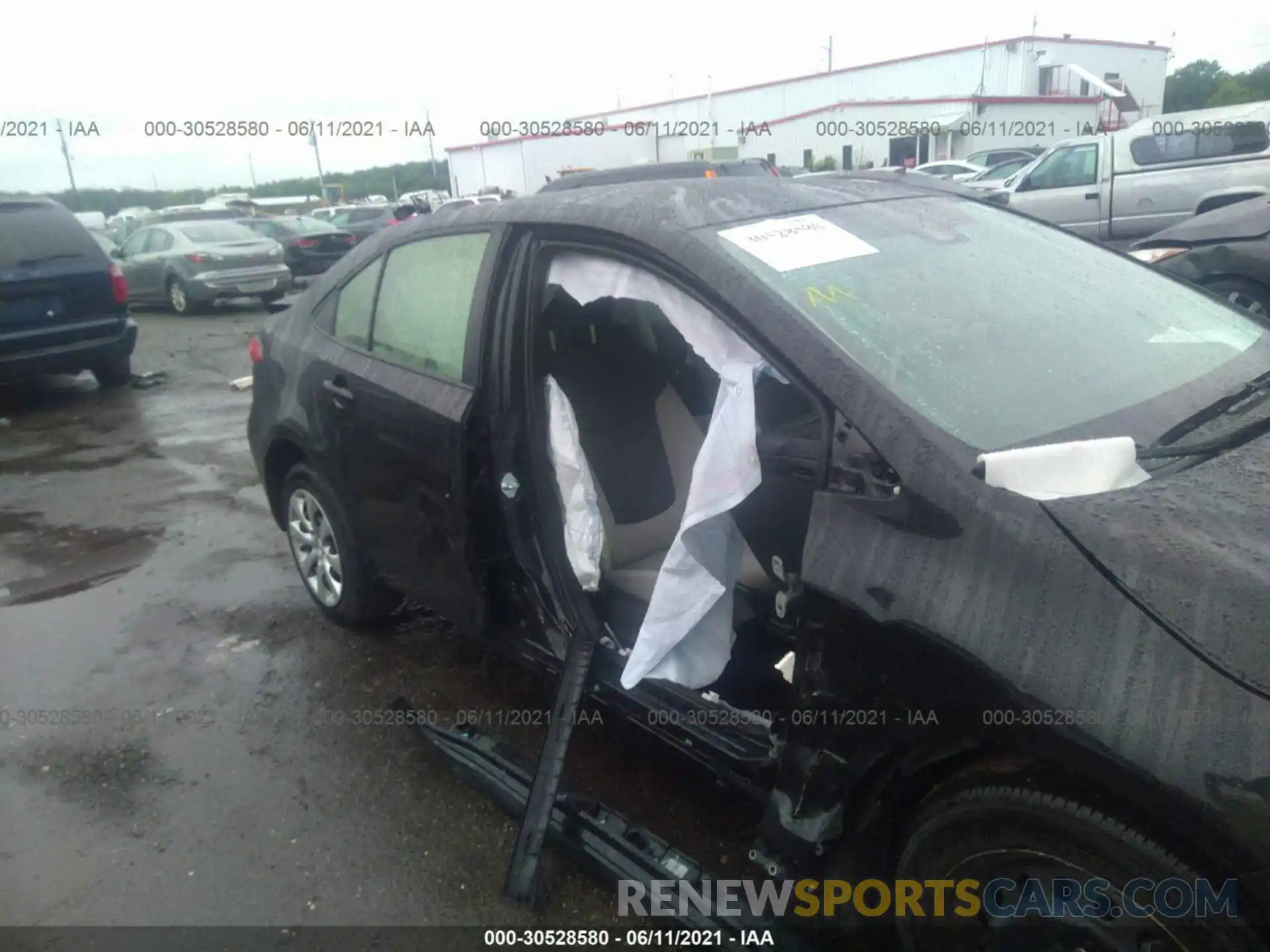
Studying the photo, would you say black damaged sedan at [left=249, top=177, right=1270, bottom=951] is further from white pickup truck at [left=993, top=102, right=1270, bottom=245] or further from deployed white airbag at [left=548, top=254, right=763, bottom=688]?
white pickup truck at [left=993, top=102, right=1270, bottom=245]

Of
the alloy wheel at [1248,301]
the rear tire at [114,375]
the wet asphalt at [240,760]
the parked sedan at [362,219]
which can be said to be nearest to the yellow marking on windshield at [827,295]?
the wet asphalt at [240,760]

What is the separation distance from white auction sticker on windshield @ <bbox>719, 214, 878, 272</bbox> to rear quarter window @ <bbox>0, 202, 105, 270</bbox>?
746 centimetres

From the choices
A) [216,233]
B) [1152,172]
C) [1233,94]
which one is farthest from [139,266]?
[1233,94]

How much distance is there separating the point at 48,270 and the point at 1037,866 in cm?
849

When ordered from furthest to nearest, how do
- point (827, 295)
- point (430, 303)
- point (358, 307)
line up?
point (358, 307)
point (430, 303)
point (827, 295)

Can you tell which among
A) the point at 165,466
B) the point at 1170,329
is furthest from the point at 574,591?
the point at 165,466

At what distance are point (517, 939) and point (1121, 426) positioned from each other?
6.08ft

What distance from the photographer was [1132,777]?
1.44 m

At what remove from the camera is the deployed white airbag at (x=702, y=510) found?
211cm

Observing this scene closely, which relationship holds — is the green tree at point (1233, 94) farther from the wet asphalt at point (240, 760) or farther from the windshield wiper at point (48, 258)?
the wet asphalt at point (240, 760)

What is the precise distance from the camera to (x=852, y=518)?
5.99ft

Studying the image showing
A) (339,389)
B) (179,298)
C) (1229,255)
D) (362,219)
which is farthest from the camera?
(362,219)

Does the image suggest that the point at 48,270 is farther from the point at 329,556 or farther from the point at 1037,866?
the point at 1037,866

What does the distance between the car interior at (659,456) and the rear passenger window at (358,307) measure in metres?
0.85
